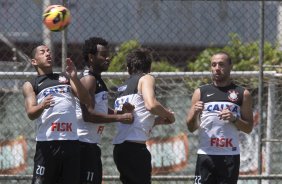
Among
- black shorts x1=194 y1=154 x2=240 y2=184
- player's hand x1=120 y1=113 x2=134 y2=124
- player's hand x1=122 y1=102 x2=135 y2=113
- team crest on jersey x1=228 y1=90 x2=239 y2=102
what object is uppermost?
team crest on jersey x1=228 y1=90 x2=239 y2=102

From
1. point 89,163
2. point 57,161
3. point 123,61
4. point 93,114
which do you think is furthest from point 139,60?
point 123,61

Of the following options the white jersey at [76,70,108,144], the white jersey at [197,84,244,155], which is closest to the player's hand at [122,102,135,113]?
the white jersey at [76,70,108,144]

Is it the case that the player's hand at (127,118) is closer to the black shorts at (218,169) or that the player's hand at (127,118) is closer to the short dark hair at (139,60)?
the short dark hair at (139,60)

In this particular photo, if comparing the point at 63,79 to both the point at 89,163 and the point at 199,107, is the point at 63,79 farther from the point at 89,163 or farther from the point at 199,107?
the point at 199,107

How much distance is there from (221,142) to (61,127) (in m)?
1.65

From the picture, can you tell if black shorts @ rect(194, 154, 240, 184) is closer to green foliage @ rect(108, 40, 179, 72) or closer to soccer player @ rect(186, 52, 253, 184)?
soccer player @ rect(186, 52, 253, 184)

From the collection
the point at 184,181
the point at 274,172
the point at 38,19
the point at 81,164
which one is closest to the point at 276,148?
the point at 274,172

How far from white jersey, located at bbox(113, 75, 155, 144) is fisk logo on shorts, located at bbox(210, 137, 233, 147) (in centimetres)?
67

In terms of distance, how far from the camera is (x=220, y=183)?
27.0 ft

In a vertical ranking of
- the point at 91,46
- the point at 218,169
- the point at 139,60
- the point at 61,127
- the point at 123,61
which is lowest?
the point at 218,169

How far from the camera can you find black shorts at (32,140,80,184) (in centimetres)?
814

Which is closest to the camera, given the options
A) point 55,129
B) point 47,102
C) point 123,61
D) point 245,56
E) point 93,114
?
point 47,102

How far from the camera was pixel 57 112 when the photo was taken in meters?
8.24

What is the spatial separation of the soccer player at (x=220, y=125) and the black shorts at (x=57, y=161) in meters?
1.24
